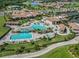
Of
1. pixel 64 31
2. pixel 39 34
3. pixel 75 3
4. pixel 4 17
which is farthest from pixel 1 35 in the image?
pixel 75 3

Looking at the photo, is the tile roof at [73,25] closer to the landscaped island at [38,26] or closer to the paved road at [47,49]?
the landscaped island at [38,26]

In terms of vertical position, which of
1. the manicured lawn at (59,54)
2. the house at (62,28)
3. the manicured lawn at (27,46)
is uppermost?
the house at (62,28)

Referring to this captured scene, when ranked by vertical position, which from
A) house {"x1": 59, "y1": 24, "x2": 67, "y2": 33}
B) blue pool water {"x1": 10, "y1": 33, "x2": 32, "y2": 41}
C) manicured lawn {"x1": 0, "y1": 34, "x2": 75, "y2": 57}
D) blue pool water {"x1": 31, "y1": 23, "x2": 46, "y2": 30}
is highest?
blue pool water {"x1": 31, "y1": 23, "x2": 46, "y2": 30}

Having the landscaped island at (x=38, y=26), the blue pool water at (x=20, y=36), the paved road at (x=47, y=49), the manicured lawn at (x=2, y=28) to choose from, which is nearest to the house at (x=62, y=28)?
the landscaped island at (x=38, y=26)

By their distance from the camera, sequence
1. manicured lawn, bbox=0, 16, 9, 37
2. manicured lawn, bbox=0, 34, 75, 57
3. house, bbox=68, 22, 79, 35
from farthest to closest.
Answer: house, bbox=68, 22, 79, 35 < manicured lawn, bbox=0, 16, 9, 37 < manicured lawn, bbox=0, 34, 75, 57

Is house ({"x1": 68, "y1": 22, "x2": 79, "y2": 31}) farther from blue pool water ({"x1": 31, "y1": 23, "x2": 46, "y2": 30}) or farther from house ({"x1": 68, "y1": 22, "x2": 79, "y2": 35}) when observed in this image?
blue pool water ({"x1": 31, "y1": 23, "x2": 46, "y2": 30})

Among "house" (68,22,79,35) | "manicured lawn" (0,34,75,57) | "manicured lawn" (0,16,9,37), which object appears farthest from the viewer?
"house" (68,22,79,35)

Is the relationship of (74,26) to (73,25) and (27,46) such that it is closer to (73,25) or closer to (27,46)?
(73,25)

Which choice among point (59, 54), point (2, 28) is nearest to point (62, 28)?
point (59, 54)

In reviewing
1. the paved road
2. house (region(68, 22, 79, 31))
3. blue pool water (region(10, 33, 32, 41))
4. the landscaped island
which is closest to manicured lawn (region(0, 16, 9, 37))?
the landscaped island

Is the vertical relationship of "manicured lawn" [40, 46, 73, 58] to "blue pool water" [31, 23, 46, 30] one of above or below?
below

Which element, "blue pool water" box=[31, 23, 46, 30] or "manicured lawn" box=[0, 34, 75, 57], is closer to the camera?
"manicured lawn" box=[0, 34, 75, 57]
